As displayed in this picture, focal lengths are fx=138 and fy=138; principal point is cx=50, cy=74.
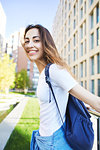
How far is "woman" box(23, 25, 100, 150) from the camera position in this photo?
2.24ft

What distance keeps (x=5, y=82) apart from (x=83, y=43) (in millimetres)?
9915

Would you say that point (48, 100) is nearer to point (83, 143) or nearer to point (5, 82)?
point (83, 143)

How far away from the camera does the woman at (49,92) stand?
0.68 meters

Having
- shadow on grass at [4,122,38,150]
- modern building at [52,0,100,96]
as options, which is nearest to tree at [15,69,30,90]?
modern building at [52,0,100,96]

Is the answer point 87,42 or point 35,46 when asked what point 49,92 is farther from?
point 87,42

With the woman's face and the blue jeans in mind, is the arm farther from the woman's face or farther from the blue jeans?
the woman's face

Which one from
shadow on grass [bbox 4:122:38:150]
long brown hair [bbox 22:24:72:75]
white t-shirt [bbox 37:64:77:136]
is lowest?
shadow on grass [bbox 4:122:38:150]

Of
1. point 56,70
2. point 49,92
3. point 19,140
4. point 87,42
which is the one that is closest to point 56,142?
point 49,92

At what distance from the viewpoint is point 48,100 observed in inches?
31.0

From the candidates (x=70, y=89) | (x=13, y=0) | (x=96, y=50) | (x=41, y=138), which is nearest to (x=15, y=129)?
(x=41, y=138)

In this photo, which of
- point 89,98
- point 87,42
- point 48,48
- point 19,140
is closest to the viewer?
point 89,98

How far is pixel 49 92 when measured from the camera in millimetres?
772

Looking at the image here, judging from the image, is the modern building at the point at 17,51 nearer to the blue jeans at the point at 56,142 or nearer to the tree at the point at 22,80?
the tree at the point at 22,80

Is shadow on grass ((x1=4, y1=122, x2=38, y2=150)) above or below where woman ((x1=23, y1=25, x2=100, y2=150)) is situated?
below
